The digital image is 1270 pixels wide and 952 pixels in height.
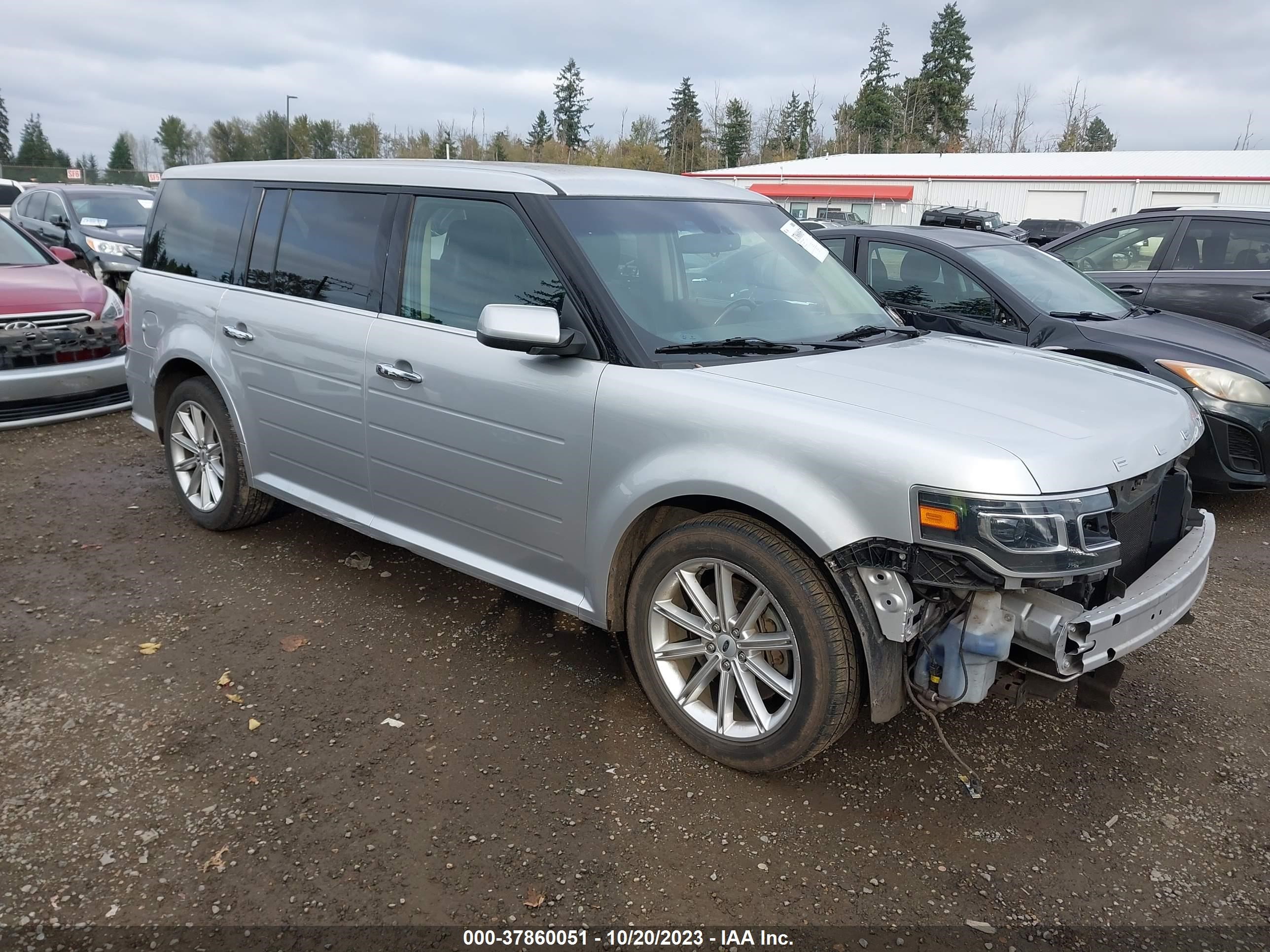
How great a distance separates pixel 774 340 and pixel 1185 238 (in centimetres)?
606

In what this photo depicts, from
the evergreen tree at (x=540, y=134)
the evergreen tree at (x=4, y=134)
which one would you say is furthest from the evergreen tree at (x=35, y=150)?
the evergreen tree at (x=540, y=134)

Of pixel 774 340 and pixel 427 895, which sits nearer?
pixel 427 895

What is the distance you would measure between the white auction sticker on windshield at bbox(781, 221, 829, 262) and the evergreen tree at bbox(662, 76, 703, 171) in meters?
66.7

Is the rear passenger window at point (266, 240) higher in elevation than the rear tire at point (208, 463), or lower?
higher

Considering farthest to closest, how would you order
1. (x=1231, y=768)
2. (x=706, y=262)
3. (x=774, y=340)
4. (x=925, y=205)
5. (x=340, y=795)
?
(x=925, y=205) → (x=706, y=262) → (x=774, y=340) → (x=1231, y=768) → (x=340, y=795)

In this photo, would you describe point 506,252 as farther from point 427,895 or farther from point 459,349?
point 427,895

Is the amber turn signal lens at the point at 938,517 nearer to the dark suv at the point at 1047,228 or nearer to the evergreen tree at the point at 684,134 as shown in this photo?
the dark suv at the point at 1047,228

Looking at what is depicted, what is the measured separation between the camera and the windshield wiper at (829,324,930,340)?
11.8ft

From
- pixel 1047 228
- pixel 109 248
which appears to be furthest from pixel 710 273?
pixel 1047 228

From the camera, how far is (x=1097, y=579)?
254 centimetres

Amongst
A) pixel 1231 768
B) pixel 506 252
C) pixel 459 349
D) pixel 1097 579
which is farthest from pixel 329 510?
pixel 1231 768

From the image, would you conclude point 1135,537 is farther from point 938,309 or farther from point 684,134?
point 684,134

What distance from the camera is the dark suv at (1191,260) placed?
704cm

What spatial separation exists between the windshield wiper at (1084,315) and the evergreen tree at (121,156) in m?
91.1
